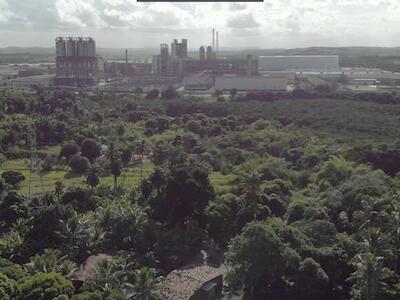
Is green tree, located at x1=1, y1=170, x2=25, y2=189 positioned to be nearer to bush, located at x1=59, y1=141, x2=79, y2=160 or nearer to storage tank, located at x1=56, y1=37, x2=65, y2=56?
bush, located at x1=59, y1=141, x2=79, y2=160

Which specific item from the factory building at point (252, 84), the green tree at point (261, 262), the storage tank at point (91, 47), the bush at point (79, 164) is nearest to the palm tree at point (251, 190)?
the green tree at point (261, 262)

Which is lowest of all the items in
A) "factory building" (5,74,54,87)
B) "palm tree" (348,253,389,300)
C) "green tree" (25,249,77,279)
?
"green tree" (25,249,77,279)

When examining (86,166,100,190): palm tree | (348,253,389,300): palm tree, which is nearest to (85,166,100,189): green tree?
(86,166,100,190): palm tree

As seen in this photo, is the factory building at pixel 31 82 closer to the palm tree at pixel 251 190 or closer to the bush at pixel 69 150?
the bush at pixel 69 150

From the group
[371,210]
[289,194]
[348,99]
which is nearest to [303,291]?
[371,210]

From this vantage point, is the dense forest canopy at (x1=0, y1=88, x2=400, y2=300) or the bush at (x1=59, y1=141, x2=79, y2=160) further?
the bush at (x1=59, y1=141, x2=79, y2=160)

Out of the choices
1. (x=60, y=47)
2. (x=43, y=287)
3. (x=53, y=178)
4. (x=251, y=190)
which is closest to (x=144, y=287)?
(x=43, y=287)
